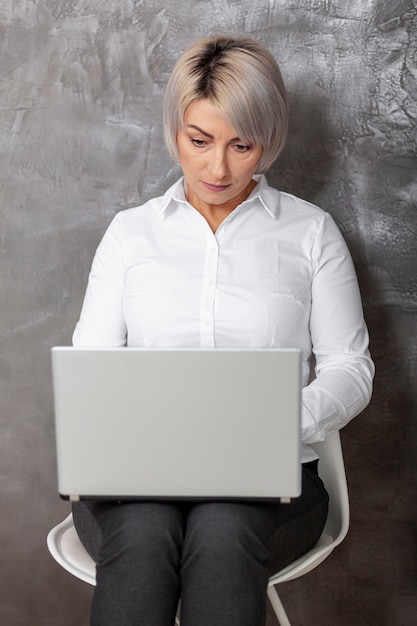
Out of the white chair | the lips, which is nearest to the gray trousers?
the white chair

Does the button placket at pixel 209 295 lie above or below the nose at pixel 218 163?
below

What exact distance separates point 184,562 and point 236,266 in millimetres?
678

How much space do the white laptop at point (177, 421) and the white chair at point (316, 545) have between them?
39cm

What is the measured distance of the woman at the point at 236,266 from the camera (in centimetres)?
180

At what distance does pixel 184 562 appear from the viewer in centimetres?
151

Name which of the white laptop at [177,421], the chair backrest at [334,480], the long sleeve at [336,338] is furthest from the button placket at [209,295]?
the white laptop at [177,421]

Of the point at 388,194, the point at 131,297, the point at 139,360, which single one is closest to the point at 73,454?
the point at 139,360

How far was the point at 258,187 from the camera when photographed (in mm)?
2012

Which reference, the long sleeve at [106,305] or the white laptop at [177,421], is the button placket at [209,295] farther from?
the white laptop at [177,421]

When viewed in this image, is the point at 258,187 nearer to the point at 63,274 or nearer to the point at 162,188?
the point at 162,188

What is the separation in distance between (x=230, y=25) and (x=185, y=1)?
0.40 ft

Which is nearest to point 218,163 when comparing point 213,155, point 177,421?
point 213,155

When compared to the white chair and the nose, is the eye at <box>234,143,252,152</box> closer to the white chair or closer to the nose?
the nose

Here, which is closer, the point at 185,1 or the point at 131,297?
the point at 131,297
